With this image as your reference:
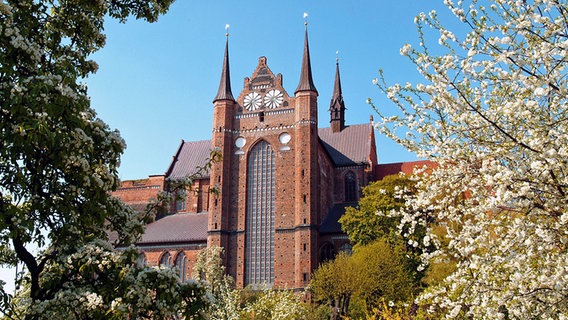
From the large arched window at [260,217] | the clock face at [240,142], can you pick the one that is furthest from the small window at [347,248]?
the clock face at [240,142]

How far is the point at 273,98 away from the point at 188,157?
538 inches

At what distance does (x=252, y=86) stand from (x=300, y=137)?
7.04 meters

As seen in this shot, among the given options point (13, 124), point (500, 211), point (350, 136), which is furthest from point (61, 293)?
point (350, 136)

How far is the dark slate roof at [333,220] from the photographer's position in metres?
49.7

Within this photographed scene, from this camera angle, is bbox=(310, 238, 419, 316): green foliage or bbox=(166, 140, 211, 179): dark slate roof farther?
bbox=(166, 140, 211, 179): dark slate roof

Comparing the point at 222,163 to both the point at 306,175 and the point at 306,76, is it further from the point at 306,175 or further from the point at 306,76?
the point at 306,76

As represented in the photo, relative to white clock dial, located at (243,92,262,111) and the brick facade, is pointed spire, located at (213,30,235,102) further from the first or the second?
white clock dial, located at (243,92,262,111)

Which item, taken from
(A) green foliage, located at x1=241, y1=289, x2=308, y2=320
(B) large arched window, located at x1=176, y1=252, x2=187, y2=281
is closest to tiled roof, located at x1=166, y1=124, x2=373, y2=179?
(B) large arched window, located at x1=176, y1=252, x2=187, y2=281

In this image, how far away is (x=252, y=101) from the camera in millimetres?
53188

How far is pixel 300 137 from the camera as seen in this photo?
164 feet

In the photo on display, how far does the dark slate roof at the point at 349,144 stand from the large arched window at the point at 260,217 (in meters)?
8.52

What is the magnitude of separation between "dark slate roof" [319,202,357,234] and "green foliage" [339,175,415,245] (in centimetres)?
241

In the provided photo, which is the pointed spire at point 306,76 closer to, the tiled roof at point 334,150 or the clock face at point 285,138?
the clock face at point 285,138

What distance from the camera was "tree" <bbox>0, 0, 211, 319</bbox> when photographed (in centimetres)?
850
